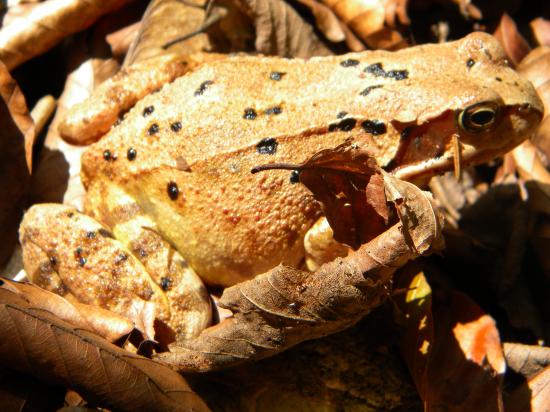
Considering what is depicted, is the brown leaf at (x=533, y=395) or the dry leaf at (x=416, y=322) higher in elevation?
the dry leaf at (x=416, y=322)

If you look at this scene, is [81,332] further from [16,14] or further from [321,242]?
[16,14]

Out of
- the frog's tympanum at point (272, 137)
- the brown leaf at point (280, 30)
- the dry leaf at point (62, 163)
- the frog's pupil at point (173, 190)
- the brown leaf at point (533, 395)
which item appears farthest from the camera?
the brown leaf at point (280, 30)

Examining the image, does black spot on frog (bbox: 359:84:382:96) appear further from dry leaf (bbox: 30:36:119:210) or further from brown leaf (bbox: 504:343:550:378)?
dry leaf (bbox: 30:36:119:210)

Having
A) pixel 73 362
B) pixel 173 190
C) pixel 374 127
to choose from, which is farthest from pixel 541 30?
pixel 73 362

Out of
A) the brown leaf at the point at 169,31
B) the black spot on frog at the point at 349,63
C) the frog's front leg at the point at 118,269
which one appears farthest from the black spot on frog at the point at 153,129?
the black spot on frog at the point at 349,63

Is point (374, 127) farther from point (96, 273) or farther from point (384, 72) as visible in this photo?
point (96, 273)

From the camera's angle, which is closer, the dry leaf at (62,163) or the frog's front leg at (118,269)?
the frog's front leg at (118,269)

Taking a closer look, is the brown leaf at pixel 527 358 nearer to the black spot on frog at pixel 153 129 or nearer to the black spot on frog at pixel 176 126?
the black spot on frog at pixel 176 126
